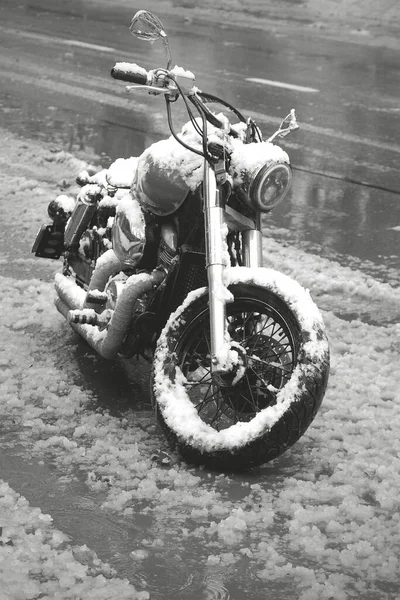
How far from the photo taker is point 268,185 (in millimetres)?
3768

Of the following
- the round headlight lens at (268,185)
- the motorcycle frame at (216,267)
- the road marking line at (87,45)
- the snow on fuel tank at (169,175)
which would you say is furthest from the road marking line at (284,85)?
the motorcycle frame at (216,267)

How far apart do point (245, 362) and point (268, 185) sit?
0.65 meters

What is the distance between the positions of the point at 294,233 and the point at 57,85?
524 centimetres

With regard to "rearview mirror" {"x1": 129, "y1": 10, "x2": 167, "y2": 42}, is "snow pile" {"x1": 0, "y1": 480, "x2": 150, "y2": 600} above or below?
below

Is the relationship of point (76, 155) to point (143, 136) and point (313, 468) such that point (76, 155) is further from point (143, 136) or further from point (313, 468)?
point (313, 468)

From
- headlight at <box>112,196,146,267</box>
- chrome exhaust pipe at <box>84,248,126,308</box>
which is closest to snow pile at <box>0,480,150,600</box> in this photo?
headlight at <box>112,196,146,267</box>

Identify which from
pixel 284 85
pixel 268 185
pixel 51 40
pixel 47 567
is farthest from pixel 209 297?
pixel 51 40

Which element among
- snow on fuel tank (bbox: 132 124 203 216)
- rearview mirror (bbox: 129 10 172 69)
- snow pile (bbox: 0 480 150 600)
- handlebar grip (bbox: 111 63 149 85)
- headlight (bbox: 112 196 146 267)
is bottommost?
snow pile (bbox: 0 480 150 600)

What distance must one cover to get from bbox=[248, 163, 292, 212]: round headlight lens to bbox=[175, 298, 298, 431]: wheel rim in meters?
0.36

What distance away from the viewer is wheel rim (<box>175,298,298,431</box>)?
12.3 ft

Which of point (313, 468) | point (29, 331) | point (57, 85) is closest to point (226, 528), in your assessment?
point (313, 468)

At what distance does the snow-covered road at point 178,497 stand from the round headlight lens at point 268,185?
941 mm

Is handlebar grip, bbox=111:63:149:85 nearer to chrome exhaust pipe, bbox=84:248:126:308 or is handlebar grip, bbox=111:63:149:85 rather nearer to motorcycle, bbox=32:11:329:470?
motorcycle, bbox=32:11:329:470

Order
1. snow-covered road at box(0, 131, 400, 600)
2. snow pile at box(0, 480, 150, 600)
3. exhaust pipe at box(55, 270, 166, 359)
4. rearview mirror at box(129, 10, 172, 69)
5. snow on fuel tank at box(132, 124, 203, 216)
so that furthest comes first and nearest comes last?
exhaust pipe at box(55, 270, 166, 359)
snow on fuel tank at box(132, 124, 203, 216)
rearview mirror at box(129, 10, 172, 69)
snow-covered road at box(0, 131, 400, 600)
snow pile at box(0, 480, 150, 600)
